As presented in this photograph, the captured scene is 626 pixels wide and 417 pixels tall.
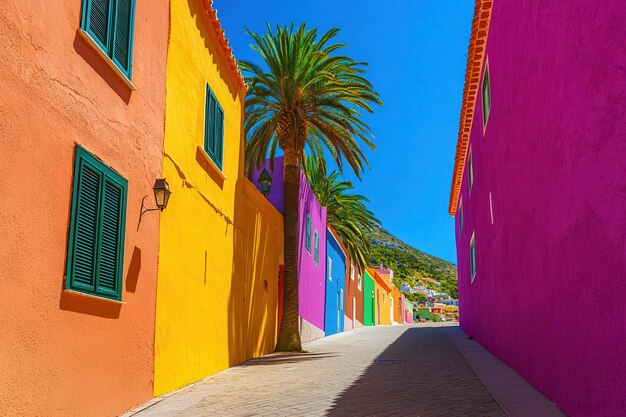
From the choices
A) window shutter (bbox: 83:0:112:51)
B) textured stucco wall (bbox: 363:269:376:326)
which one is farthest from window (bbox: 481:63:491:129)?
textured stucco wall (bbox: 363:269:376:326)

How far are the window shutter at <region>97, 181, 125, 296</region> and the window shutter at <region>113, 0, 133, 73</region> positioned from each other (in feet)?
5.12

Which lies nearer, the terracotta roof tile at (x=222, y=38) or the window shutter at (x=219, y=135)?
the terracotta roof tile at (x=222, y=38)

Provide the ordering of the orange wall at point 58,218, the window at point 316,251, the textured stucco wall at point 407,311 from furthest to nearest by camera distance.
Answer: the textured stucco wall at point 407,311, the window at point 316,251, the orange wall at point 58,218

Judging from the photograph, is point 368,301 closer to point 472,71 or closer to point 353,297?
point 353,297

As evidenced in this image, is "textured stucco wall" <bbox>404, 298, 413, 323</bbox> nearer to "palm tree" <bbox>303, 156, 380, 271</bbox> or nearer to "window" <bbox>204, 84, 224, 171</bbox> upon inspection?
"palm tree" <bbox>303, 156, 380, 271</bbox>

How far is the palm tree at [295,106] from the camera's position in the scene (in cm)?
1753

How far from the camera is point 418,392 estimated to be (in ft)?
28.0

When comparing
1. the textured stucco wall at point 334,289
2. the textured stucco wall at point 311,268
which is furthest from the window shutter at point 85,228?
the textured stucco wall at point 334,289

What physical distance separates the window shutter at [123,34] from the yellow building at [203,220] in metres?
1.47

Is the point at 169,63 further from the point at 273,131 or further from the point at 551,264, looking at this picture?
the point at 273,131

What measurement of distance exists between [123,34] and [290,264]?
10901 millimetres

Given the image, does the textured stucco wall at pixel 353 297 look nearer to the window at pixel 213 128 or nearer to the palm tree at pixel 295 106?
the palm tree at pixel 295 106

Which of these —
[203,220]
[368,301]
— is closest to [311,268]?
[203,220]

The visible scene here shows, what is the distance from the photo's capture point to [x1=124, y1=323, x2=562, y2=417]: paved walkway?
23.6ft
